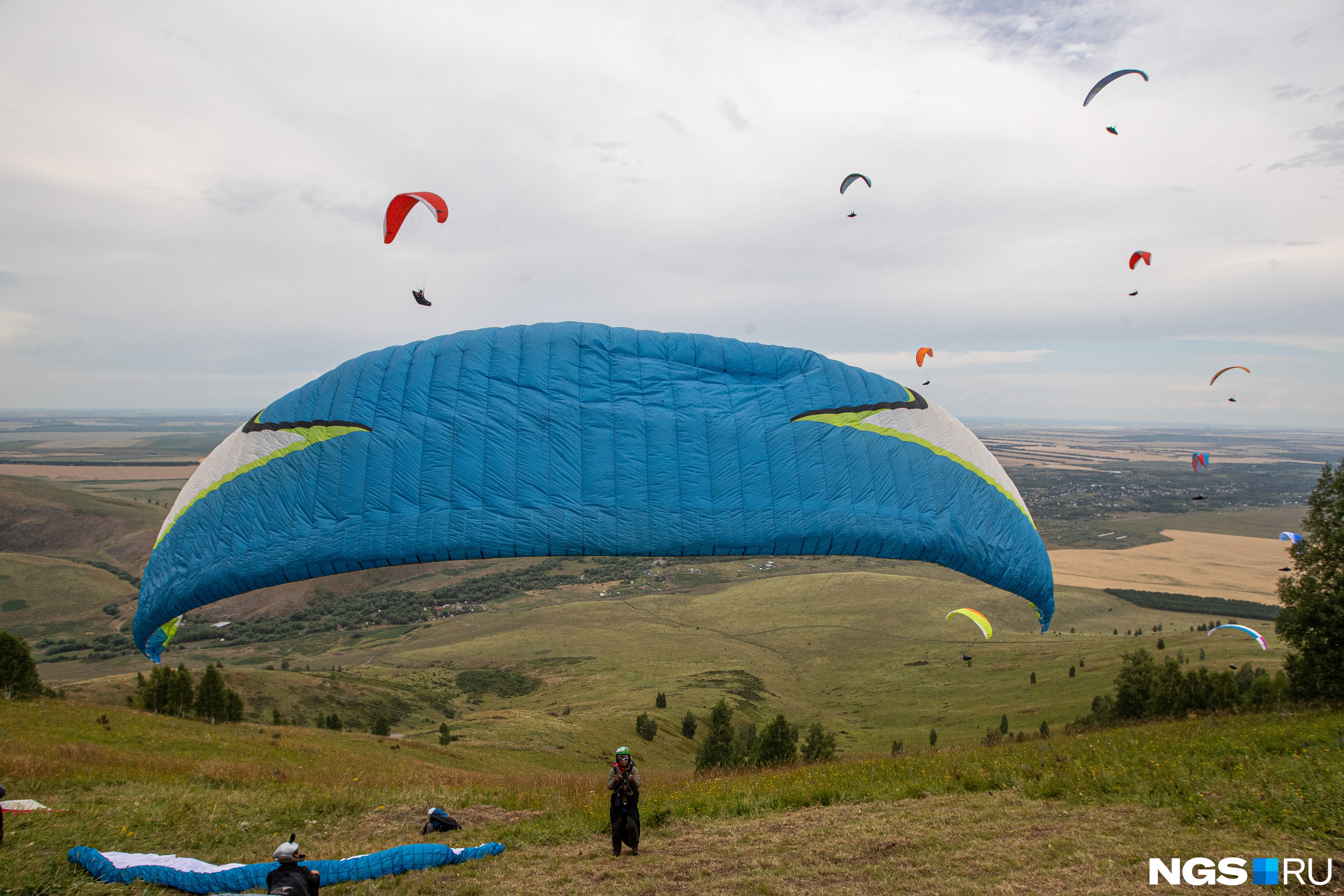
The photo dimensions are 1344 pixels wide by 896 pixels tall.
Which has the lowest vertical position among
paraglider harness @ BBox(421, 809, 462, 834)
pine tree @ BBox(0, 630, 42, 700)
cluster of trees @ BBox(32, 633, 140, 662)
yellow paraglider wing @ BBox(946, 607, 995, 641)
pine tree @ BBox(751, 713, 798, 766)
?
cluster of trees @ BBox(32, 633, 140, 662)

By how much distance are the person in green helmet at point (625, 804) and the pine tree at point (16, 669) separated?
25.5 metres

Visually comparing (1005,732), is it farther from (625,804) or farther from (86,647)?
(86,647)

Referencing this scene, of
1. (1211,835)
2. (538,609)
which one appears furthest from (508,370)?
(538,609)

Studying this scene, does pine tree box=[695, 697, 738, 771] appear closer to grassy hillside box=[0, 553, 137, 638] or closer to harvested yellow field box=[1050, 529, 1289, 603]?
harvested yellow field box=[1050, 529, 1289, 603]

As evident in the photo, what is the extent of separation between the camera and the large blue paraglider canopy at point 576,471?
8625mm

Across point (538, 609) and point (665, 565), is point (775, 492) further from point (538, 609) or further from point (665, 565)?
point (665, 565)

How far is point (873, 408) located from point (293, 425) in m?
8.56

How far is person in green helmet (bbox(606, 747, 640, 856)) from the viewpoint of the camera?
22.8 ft

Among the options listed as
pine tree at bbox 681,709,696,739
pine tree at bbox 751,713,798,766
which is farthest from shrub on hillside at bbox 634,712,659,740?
pine tree at bbox 751,713,798,766

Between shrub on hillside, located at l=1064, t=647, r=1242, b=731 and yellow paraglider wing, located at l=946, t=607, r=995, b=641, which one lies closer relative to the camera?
yellow paraglider wing, located at l=946, t=607, r=995, b=641

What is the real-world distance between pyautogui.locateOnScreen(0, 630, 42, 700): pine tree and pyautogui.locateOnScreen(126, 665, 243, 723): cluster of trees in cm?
391

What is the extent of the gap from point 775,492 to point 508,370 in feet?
13.9

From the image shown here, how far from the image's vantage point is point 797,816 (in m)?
8.34

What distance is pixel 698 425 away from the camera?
932 cm
